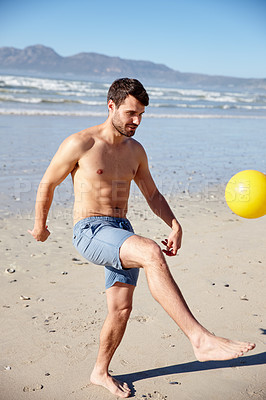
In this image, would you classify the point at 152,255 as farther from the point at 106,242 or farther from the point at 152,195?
the point at 152,195

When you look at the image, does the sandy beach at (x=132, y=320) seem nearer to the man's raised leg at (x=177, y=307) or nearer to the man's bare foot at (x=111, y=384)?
the man's bare foot at (x=111, y=384)

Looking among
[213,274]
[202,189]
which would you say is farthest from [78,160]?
[202,189]

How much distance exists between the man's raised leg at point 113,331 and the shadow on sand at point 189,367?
150 mm

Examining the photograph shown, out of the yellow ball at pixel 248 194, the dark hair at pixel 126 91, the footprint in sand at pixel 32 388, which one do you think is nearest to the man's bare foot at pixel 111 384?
the footprint in sand at pixel 32 388

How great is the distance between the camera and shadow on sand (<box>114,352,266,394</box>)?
339 cm

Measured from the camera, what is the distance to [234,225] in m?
7.21

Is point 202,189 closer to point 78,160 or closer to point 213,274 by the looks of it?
point 213,274

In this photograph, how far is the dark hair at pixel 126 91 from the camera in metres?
3.12

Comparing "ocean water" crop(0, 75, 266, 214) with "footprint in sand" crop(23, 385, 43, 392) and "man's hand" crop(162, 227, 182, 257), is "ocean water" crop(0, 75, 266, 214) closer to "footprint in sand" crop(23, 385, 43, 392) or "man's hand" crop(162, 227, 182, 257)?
"footprint in sand" crop(23, 385, 43, 392)

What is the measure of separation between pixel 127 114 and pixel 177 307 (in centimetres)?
134

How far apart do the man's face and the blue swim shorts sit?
25.2 inches

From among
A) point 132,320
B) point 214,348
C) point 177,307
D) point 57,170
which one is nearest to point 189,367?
point 132,320

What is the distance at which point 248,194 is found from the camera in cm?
383

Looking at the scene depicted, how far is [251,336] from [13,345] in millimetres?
1985
